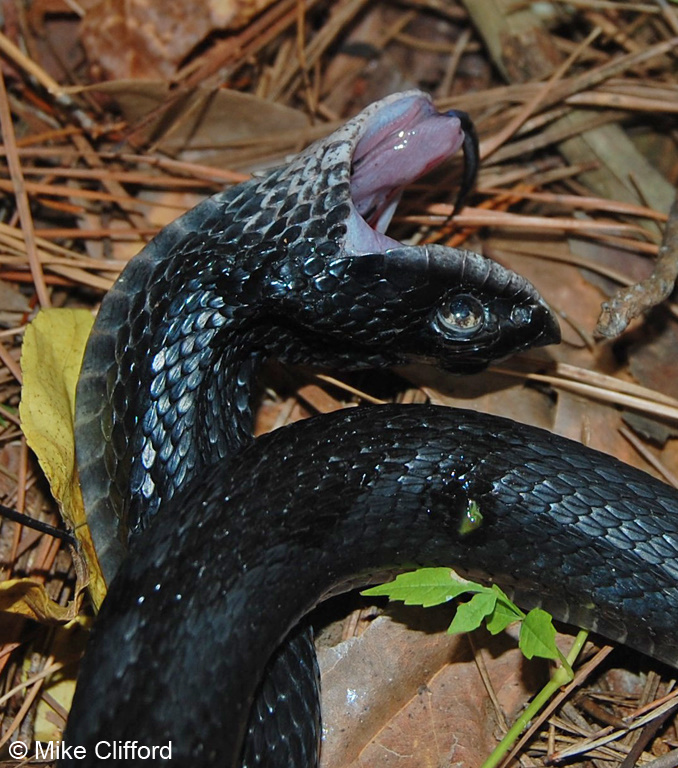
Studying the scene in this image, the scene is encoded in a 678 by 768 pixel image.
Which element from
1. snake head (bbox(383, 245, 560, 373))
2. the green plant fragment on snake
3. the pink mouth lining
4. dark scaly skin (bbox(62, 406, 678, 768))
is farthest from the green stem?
the pink mouth lining

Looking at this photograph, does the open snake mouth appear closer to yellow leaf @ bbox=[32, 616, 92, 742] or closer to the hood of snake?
the hood of snake

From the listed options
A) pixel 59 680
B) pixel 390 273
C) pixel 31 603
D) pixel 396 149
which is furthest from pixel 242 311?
pixel 59 680

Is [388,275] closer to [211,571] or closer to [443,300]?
[443,300]

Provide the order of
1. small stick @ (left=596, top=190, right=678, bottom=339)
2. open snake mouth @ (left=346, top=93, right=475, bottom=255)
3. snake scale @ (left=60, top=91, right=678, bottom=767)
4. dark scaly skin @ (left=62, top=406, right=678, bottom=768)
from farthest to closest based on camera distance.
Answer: small stick @ (left=596, top=190, right=678, bottom=339)
open snake mouth @ (left=346, top=93, right=475, bottom=255)
snake scale @ (left=60, top=91, right=678, bottom=767)
dark scaly skin @ (left=62, top=406, right=678, bottom=768)

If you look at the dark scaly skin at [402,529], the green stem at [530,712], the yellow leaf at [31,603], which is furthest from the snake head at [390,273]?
the yellow leaf at [31,603]

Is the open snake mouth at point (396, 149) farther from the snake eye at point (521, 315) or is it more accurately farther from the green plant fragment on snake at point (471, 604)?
the green plant fragment on snake at point (471, 604)

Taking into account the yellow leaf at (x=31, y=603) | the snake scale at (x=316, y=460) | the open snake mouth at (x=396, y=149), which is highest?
the open snake mouth at (x=396, y=149)

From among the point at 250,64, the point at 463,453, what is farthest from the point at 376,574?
the point at 250,64
